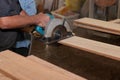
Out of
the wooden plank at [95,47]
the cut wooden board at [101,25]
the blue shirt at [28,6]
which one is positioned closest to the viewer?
the blue shirt at [28,6]

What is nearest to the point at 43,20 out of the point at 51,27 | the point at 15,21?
the point at 51,27

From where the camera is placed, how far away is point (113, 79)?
1.48 meters

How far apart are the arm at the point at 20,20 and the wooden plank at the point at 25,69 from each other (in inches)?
6.6

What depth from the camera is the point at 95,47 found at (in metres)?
1.65

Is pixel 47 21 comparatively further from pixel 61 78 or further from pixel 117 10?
pixel 117 10

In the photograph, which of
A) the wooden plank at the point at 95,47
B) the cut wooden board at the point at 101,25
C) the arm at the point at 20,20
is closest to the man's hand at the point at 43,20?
the arm at the point at 20,20

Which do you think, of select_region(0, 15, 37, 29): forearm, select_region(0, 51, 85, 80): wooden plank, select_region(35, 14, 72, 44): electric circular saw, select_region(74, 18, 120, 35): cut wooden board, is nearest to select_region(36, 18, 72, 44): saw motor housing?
select_region(35, 14, 72, 44): electric circular saw

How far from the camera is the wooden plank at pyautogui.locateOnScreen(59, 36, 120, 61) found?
1543 millimetres

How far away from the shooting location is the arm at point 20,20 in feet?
4.29

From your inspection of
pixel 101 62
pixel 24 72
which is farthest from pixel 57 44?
pixel 24 72

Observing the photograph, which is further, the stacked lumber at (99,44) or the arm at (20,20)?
the stacked lumber at (99,44)

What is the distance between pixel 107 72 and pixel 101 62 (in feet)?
0.51

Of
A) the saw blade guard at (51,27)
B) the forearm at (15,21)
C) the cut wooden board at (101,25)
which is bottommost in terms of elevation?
the cut wooden board at (101,25)

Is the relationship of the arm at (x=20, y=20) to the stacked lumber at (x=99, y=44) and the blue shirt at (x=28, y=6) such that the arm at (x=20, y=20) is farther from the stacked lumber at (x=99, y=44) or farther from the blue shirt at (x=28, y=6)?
the stacked lumber at (x=99, y=44)
